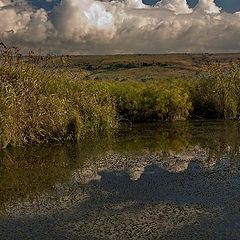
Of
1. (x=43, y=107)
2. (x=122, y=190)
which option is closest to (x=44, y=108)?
(x=43, y=107)

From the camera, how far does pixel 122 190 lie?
19266 millimetres

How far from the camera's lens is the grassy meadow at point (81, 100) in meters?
30.9

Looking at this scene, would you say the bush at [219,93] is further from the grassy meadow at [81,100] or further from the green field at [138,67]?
the green field at [138,67]

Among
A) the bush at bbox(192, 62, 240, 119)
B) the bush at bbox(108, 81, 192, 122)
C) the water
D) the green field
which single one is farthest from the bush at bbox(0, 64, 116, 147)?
the green field

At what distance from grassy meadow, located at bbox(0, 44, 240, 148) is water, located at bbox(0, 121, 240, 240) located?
1695mm

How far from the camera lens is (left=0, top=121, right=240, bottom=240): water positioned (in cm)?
1460

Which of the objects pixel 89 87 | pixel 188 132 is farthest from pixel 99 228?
pixel 89 87

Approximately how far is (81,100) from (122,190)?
677 inches

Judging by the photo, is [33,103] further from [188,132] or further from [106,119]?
[188,132]

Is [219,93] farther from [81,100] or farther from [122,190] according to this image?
[122,190]

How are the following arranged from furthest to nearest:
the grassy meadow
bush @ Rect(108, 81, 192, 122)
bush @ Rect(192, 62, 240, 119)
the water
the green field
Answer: the green field → bush @ Rect(192, 62, 240, 119) → bush @ Rect(108, 81, 192, 122) → the grassy meadow → the water

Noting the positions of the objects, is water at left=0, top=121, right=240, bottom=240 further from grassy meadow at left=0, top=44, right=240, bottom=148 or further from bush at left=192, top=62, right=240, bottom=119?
bush at left=192, top=62, right=240, bottom=119

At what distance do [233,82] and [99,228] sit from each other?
37.4 meters

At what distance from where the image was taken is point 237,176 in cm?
2130
